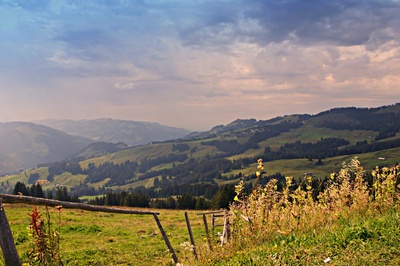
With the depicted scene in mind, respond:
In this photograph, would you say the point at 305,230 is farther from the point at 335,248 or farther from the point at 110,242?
the point at 110,242

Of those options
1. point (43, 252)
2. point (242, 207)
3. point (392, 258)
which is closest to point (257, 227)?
point (242, 207)

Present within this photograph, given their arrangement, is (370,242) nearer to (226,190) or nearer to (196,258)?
(196,258)

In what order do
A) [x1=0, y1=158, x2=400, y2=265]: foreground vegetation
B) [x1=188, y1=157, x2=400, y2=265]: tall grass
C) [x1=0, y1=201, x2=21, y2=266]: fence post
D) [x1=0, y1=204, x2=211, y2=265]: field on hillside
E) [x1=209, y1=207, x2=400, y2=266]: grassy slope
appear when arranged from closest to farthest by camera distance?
[x1=0, y1=201, x2=21, y2=266]: fence post
[x1=209, y1=207, x2=400, y2=266]: grassy slope
[x1=0, y1=158, x2=400, y2=265]: foreground vegetation
[x1=188, y1=157, x2=400, y2=265]: tall grass
[x1=0, y1=204, x2=211, y2=265]: field on hillside

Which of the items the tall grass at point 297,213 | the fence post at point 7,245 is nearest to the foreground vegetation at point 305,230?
the tall grass at point 297,213

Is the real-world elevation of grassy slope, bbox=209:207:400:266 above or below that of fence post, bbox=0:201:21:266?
below

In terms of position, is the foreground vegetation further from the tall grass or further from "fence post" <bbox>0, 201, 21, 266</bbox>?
"fence post" <bbox>0, 201, 21, 266</bbox>

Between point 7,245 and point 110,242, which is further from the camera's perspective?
point 110,242

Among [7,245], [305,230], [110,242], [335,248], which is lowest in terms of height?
[110,242]

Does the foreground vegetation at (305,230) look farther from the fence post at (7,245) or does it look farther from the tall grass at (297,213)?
the fence post at (7,245)

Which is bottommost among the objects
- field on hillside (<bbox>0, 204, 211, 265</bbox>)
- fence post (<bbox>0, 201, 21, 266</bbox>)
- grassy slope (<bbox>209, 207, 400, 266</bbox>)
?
field on hillside (<bbox>0, 204, 211, 265</bbox>)

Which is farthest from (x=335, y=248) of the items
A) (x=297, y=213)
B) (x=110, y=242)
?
(x=110, y=242)

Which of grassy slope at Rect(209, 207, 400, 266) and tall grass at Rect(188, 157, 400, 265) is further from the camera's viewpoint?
tall grass at Rect(188, 157, 400, 265)

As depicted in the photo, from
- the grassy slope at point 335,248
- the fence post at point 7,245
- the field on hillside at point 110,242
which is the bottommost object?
the field on hillside at point 110,242

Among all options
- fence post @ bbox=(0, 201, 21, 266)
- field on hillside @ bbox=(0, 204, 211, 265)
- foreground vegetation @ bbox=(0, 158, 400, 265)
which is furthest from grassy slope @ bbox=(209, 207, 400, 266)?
fence post @ bbox=(0, 201, 21, 266)
